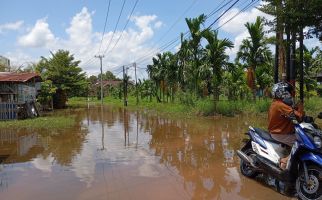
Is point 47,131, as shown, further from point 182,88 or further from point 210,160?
point 182,88

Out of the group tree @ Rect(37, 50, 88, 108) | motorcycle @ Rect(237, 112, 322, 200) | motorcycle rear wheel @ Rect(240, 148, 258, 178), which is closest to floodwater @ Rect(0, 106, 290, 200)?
motorcycle rear wheel @ Rect(240, 148, 258, 178)

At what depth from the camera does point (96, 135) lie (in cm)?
1692

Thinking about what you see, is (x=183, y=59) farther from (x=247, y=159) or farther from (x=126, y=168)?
(x=247, y=159)

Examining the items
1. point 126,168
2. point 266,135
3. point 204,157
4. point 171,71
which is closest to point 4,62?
point 171,71

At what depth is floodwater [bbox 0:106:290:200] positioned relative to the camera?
281 inches

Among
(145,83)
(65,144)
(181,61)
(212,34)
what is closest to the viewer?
(65,144)

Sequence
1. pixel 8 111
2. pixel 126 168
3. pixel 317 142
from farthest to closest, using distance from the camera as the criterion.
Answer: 1. pixel 8 111
2. pixel 126 168
3. pixel 317 142

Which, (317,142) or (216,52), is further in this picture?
(216,52)

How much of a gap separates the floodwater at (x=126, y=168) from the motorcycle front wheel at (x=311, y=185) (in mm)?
391

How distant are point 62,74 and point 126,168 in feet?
122

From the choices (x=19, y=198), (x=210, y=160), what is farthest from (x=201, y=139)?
(x=19, y=198)

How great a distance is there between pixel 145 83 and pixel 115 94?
75.9 ft

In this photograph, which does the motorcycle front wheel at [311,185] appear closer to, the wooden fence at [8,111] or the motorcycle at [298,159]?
the motorcycle at [298,159]

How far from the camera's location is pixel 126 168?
30.8 feet
